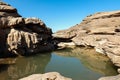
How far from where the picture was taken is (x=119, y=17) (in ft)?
192

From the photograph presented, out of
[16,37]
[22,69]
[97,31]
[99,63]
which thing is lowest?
[99,63]

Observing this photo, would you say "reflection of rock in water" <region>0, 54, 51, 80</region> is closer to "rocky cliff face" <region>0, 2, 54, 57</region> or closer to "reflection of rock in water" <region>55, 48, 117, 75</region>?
"rocky cliff face" <region>0, 2, 54, 57</region>

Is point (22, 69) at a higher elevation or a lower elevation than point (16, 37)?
lower

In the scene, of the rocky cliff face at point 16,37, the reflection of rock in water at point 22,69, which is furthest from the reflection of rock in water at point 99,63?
the rocky cliff face at point 16,37

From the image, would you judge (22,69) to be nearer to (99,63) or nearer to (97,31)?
(99,63)

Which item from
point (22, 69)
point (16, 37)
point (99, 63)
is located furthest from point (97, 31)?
point (22, 69)

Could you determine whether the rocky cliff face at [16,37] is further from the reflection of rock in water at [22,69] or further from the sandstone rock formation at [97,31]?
the sandstone rock formation at [97,31]

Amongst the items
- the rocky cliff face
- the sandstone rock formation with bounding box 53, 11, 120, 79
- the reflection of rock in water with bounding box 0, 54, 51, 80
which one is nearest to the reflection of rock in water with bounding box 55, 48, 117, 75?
the sandstone rock formation with bounding box 53, 11, 120, 79

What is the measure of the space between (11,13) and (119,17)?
34.4 meters

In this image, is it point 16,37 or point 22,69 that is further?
point 16,37

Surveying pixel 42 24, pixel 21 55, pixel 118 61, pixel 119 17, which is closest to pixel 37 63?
pixel 21 55

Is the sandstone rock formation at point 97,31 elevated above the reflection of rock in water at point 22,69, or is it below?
above

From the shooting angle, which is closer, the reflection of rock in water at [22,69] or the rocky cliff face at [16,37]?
the reflection of rock in water at [22,69]

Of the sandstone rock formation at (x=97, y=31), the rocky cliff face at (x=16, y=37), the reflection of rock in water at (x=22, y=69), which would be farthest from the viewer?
the sandstone rock formation at (x=97, y=31)
